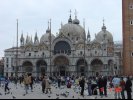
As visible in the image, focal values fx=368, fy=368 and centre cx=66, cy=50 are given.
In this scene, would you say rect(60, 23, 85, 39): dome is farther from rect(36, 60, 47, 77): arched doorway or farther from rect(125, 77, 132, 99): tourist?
rect(125, 77, 132, 99): tourist

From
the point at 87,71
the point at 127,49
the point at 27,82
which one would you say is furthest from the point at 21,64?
the point at 27,82

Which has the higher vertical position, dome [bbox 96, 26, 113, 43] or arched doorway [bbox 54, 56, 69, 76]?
dome [bbox 96, 26, 113, 43]

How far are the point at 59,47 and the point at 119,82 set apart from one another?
64165 millimetres

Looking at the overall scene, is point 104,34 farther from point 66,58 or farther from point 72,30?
point 66,58

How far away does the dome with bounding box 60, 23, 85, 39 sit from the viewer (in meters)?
89.4

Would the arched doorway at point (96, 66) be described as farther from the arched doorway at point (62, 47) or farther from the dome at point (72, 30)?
the dome at point (72, 30)

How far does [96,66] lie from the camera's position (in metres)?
82.4

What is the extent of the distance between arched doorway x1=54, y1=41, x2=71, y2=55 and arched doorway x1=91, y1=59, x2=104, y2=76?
608cm

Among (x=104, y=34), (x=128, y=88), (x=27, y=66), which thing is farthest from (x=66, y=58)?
(x=128, y=88)

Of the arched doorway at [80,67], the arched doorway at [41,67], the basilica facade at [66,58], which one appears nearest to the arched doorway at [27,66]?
the basilica facade at [66,58]

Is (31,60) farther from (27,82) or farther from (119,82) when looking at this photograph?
(119,82)

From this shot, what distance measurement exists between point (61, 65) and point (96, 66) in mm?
7850

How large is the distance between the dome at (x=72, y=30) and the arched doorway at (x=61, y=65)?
25.8ft

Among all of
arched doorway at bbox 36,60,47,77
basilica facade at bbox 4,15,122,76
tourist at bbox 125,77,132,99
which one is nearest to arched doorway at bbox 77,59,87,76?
basilica facade at bbox 4,15,122,76
